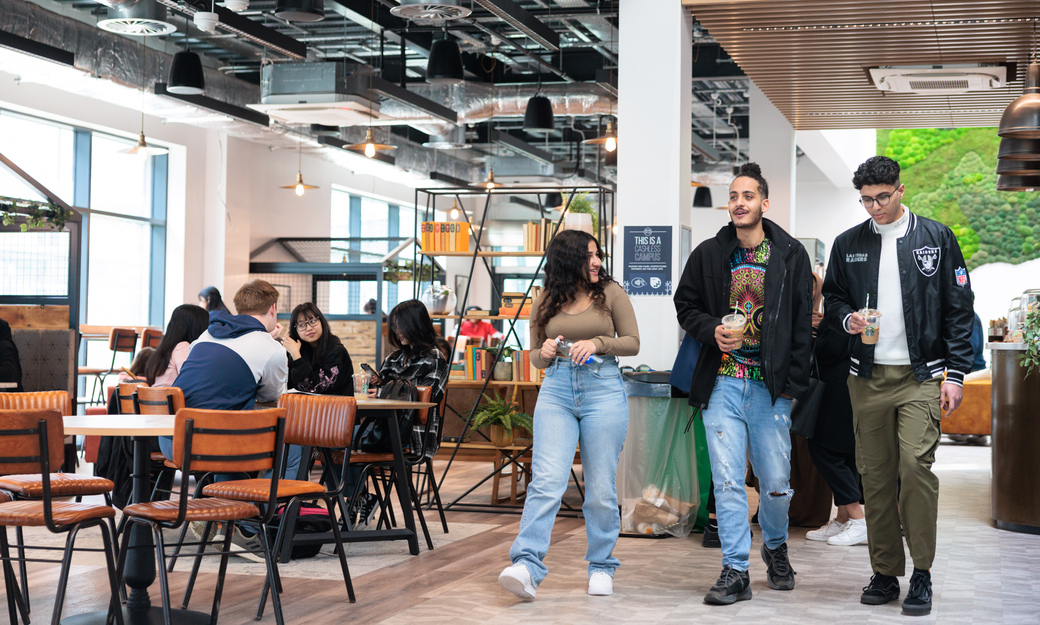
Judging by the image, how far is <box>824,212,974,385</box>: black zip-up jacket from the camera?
3.81 m

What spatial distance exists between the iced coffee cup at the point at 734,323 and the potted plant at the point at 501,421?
3022 mm

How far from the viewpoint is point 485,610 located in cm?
393

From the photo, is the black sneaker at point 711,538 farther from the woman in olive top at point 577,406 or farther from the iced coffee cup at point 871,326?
the iced coffee cup at point 871,326

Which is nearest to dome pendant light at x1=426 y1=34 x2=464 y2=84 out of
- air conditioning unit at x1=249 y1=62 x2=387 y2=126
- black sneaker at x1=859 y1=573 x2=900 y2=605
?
air conditioning unit at x1=249 y1=62 x2=387 y2=126

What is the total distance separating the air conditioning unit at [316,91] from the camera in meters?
9.05

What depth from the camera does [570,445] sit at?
4.01 m

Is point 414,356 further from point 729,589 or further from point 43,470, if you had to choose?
point 43,470

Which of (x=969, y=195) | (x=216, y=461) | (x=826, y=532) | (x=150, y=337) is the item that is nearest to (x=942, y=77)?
(x=826, y=532)

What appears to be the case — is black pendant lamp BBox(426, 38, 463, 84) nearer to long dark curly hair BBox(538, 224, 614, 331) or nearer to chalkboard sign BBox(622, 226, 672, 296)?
chalkboard sign BBox(622, 226, 672, 296)

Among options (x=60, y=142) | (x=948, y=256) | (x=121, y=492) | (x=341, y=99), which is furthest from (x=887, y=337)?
(x=60, y=142)

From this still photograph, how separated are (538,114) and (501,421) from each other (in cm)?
482

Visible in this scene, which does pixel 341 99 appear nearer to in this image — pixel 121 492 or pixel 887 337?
pixel 121 492

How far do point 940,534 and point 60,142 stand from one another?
10409 millimetres

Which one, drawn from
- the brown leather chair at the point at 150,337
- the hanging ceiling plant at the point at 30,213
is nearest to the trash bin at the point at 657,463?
the hanging ceiling plant at the point at 30,213
